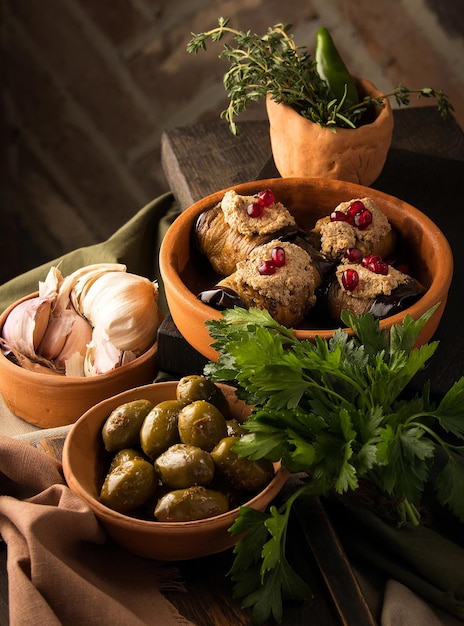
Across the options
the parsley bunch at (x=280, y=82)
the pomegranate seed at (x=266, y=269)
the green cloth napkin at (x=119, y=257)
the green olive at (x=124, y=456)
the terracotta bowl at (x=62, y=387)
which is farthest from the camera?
the green cloth napkin at (x=119, y=257)

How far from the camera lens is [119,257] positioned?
1.58m

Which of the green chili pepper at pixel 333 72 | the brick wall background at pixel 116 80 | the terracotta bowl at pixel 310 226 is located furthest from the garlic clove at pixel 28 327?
the brick wall background at pixel 116 80

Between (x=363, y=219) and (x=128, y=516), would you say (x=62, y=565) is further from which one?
(x=363, y=219)

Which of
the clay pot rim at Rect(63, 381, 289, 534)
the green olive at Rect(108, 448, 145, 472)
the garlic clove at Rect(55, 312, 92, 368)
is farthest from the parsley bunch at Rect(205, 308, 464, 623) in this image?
the garlic clove at Rect(55, 312, 92, 368)

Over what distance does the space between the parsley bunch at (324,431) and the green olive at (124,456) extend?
0.47 ft

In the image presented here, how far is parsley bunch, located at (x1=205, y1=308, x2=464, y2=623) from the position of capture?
0.87 metres

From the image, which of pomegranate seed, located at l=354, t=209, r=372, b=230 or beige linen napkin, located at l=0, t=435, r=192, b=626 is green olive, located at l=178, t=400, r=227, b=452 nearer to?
beige linen napkin, located at l=0, t=435, r=192, b=626

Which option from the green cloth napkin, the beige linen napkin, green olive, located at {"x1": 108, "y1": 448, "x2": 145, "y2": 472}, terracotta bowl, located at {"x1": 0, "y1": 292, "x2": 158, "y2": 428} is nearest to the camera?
the beige linen napkin

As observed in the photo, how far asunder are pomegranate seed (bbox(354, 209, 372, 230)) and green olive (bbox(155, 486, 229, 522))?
0.50 meters

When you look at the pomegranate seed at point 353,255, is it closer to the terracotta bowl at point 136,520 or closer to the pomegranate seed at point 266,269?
the pomegranate seed at point 266,269

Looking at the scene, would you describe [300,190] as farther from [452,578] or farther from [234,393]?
[452,578]

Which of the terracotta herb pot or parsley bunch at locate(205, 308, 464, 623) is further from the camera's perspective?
the terracotta herb pot

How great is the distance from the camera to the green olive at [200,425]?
0.96m

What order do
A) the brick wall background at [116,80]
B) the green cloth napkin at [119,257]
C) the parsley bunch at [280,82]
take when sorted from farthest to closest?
the brick wall background at [116,80], the green cloth napkin at [119,257], the parsley bunch at [280,82]
